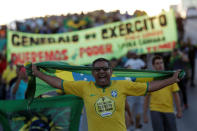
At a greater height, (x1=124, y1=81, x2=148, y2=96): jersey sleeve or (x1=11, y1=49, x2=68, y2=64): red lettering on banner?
(x1=11, y1=49, x2=68, y2=64): red lettering on banner

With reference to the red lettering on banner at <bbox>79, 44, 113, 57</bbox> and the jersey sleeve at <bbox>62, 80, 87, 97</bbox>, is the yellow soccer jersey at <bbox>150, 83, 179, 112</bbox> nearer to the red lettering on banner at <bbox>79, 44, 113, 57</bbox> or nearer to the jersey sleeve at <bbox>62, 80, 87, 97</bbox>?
the jersey sleeve at <bbox>62, 80, 87, 97</bbox>

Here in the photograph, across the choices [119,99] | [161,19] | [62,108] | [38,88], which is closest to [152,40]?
[161,19]

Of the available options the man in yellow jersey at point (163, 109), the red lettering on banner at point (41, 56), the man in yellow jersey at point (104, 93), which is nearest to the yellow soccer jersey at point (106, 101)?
the man in yellow jersey at point (104, 93)

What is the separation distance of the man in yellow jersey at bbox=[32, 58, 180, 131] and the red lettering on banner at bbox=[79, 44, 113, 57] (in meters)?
8.22

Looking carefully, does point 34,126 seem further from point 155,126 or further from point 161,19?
point 161,19

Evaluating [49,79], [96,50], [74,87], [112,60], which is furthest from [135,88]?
[96,50]

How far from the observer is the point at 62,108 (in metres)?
6.29

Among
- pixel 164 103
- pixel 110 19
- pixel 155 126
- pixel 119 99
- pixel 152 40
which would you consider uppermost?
pixel 110 19

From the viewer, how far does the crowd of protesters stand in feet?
Result: 26.2

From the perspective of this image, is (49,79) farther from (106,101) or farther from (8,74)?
(8,74)

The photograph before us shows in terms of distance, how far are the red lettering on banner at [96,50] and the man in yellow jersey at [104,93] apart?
8222mm

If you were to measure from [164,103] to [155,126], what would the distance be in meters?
0.39

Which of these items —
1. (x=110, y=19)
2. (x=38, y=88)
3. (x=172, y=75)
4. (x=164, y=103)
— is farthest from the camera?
(x=110, y=19)

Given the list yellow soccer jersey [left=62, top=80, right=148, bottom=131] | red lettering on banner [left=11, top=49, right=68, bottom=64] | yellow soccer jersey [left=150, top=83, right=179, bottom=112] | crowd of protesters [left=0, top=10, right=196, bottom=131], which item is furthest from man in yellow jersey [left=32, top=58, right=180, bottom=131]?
red lettering on banner [left=11, top=49, right=68, bottom=64]
